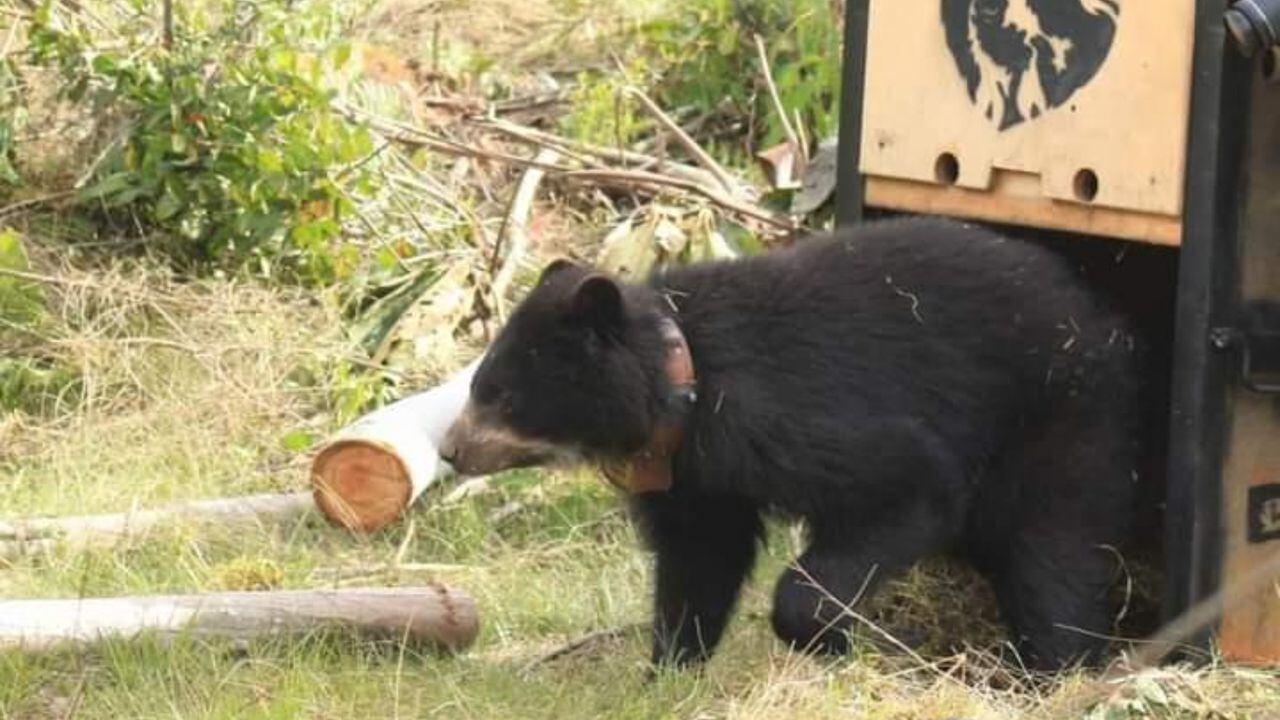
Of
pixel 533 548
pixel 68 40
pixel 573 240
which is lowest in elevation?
pixel 533 548

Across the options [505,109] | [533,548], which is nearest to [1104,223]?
[533,548]

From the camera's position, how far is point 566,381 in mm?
5715

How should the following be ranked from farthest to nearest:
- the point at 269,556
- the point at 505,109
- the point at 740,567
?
the point at 505,109, the point at 269,556, the point at 740,567

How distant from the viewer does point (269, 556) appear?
6.78 metres

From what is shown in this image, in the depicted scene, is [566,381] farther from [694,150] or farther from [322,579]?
[694,150]

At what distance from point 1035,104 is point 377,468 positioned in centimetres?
228

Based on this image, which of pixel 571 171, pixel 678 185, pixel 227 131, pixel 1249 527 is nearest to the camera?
pixel 1249 527

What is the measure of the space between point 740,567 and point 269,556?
150cm

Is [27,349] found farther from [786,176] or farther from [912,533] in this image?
[912,533]

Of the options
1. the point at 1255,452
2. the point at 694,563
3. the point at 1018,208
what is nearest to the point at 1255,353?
the point at 1255,452

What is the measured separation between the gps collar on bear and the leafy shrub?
120 inches

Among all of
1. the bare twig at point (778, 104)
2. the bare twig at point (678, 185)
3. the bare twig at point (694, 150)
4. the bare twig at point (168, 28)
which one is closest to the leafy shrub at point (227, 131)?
the bare twig at point (168, 28)

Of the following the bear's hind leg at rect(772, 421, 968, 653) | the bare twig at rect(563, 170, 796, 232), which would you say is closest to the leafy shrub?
the bare twig at rect(563, 170, 796, 232)

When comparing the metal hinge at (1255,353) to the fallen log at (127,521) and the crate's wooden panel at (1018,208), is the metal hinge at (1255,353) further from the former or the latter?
the fallen log at (127,521)
